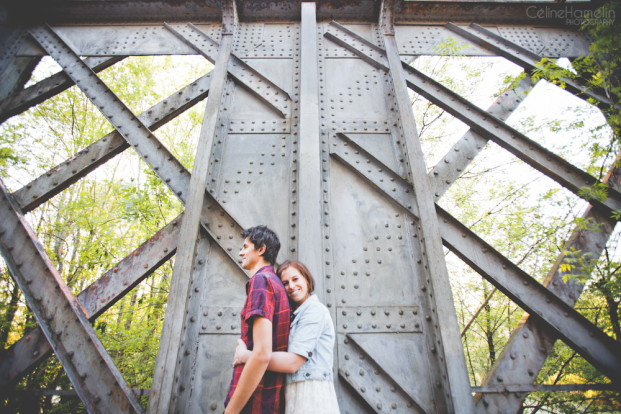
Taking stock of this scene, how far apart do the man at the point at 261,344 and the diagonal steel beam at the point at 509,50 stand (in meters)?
5.10

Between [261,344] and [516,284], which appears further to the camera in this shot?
[516,284]

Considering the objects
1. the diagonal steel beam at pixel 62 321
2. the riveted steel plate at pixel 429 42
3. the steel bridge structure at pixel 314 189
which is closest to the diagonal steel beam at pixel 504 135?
the steel bridge structure at pixel 314 189

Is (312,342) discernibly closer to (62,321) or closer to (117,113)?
(62,321)

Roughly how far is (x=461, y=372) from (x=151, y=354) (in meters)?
7.11

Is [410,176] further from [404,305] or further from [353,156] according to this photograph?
[404,305]

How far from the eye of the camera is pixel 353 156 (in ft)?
11.8

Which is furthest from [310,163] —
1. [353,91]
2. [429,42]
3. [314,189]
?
[429,42]

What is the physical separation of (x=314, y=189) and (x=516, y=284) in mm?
2408

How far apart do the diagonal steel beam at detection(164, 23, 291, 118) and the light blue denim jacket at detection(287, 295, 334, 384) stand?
299cm

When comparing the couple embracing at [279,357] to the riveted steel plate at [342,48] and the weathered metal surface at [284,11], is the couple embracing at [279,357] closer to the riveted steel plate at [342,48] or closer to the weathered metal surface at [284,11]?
the riveted steel plate at [342,48]

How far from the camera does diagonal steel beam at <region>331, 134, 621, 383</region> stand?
8.86ft

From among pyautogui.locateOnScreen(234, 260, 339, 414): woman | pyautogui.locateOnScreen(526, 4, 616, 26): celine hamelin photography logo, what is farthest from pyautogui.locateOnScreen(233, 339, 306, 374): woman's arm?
pyautogui.locateOnScreen(526, 4, 616, 26): celine hamelin photography logo

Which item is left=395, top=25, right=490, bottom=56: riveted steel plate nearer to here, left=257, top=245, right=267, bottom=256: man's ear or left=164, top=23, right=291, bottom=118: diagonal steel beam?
left=164, top=23, right=291, bottom=118: diagonal steel beam

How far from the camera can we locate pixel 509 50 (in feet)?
15.0
